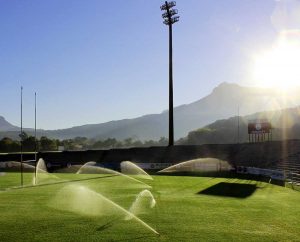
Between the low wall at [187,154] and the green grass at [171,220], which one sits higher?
the low wall at [187,154]

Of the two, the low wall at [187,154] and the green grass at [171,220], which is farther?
the low wall at [187,154]

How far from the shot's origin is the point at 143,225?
674 inches

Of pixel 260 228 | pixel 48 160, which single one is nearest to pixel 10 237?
pixel 260 228

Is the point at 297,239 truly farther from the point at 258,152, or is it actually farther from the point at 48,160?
the point at 48,160

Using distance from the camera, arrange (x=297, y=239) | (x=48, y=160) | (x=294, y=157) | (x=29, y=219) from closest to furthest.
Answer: (x=297, y=239) < (x=29, y=219) < (x=294, y=157) < (x=48, y=160)

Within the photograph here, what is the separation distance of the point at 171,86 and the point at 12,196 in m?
57.9

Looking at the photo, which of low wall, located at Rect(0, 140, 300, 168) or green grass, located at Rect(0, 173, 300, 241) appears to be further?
low wall, located at Rect(0, 140, 300, 168)

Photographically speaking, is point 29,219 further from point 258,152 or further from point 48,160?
point 48,160

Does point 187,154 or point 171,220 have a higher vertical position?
point 187,154

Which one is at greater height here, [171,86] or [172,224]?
[171,86]

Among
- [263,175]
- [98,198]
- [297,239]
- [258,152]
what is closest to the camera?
[297,239]

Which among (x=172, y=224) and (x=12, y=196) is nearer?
(x=172, y=224)

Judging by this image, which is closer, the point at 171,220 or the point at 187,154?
the point at 171,220

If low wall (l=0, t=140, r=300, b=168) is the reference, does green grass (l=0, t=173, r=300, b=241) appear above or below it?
below
